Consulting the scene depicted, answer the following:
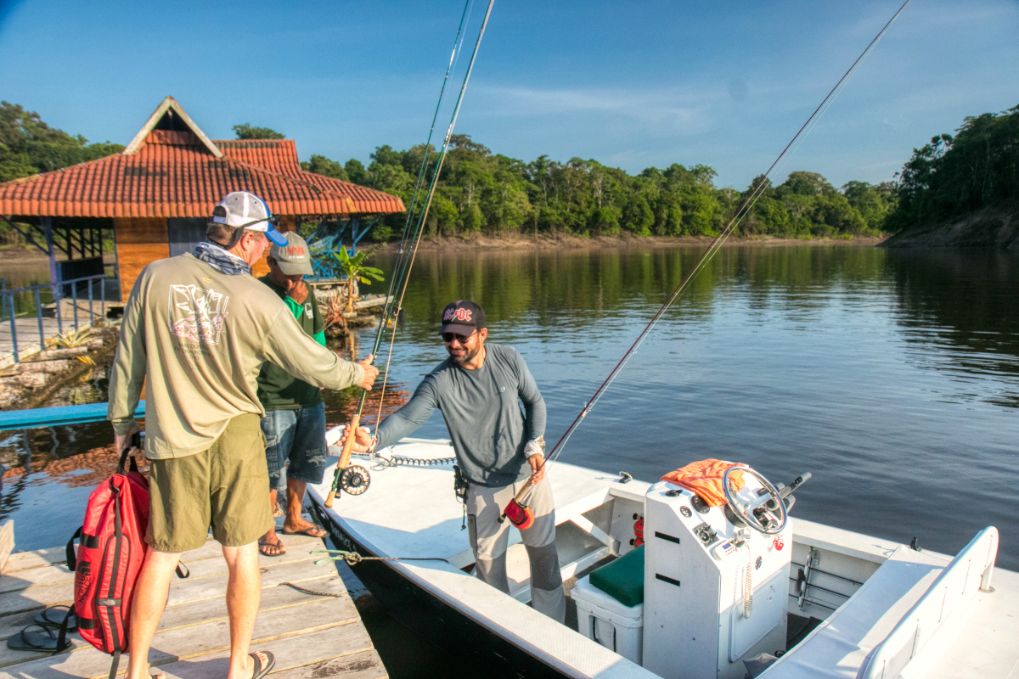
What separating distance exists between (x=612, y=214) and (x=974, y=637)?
94942 millimetres

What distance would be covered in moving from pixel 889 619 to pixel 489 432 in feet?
7.08

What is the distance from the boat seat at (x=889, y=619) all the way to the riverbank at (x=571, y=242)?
229ft

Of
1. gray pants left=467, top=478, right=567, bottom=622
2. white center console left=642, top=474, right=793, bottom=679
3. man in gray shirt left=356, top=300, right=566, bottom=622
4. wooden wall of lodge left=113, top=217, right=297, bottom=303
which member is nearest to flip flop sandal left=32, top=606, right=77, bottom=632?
man in gray shirt left=356, top=300, right=566, bottom=622

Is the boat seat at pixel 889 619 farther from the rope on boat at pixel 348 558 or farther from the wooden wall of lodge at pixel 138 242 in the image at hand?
the wooden wall of lodge at pixel 138 242

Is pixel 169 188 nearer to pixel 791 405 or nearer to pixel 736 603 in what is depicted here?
pixel 791 405

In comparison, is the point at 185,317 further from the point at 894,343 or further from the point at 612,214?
the point at 612,214

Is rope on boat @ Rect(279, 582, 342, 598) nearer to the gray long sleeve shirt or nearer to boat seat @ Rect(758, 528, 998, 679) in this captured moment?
the gray long sleeve shirt

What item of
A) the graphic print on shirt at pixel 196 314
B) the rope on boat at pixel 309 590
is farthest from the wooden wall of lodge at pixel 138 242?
the graphic print on shirt at pixel 196 314

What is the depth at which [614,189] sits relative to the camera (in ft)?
327

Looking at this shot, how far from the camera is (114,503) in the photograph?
8.75 ft

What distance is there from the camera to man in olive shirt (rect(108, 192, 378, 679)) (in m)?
2.58

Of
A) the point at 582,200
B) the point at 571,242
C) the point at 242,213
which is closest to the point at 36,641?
the point at 242,213

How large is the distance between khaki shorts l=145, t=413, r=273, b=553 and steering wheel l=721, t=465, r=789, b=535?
2217 millimetres

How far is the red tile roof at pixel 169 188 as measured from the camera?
16.7m
